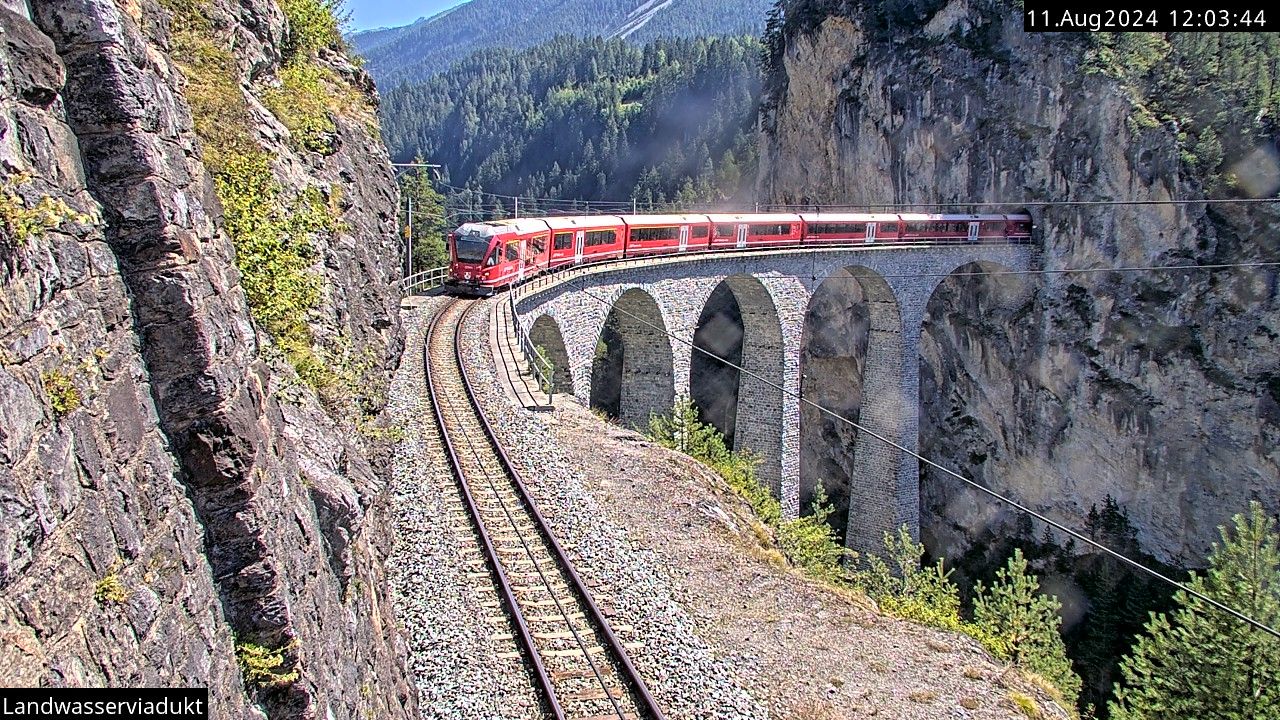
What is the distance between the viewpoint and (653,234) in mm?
26938

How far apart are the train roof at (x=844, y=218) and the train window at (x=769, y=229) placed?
3.04ft

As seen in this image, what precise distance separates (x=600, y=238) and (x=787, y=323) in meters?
8.68

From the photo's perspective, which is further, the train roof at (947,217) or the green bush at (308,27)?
the train roof at (947,217)

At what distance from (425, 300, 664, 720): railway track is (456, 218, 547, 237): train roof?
25.7ft

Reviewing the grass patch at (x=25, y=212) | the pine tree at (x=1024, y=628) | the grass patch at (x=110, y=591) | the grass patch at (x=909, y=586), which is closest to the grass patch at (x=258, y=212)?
the grass patch at (x=25, y=212)

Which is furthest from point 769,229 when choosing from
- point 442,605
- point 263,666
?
point 263,666

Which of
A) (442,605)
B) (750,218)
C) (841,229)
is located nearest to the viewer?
(442,605)

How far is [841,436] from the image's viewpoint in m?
45.1

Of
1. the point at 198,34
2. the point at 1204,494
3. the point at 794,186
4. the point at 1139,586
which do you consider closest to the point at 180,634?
the point at 198,34

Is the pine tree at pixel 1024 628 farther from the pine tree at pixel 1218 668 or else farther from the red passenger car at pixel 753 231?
the red passenger car at pixel 753 231

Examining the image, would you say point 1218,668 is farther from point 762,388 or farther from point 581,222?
point 581,222

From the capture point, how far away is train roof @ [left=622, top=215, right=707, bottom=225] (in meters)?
26.3

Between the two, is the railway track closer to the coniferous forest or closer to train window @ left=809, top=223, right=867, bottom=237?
train window @ left=809, top=223, right=867, bottom=237

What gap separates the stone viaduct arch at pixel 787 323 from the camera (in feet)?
80.2
